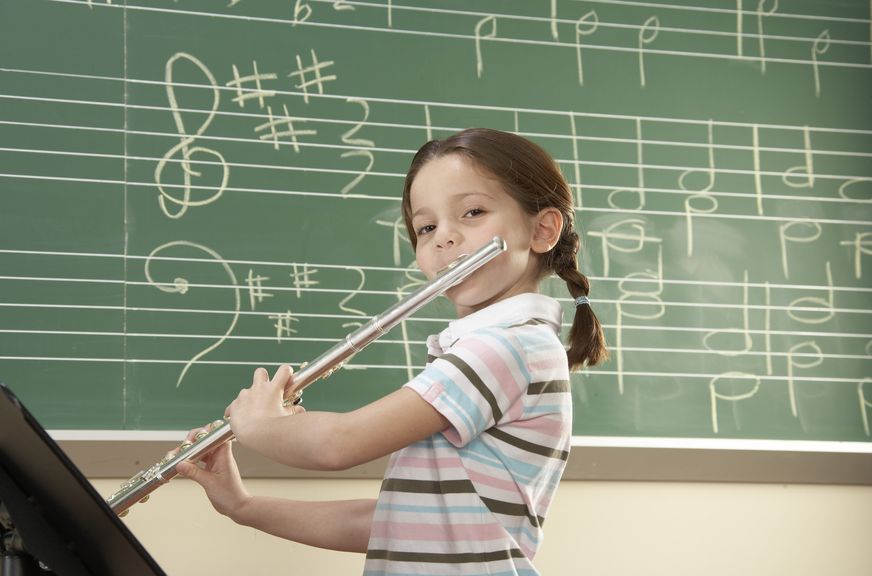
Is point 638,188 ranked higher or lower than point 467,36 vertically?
lower

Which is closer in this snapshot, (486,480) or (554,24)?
→ (486,480)

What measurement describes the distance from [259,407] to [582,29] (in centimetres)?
94

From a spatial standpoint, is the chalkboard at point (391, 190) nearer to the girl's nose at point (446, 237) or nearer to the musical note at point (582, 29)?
the musical note at point (582, 29)

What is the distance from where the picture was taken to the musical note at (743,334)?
1559 mm

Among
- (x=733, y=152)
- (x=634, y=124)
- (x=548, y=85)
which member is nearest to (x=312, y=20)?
(x=548, y=85)

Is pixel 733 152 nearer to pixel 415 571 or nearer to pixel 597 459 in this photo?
pixel 597 459

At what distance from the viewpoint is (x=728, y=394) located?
5.09 ft

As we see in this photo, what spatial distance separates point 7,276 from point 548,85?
868 mm

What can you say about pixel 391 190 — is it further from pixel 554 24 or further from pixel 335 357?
pixel 335 357

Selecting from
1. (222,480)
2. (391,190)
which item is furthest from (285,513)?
(391,190)

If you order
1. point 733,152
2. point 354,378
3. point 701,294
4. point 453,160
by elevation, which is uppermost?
point 733,152

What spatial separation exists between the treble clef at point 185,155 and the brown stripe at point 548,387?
689 millimetres

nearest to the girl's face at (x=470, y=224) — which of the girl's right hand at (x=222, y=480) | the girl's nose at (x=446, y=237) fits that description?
the girl's nose at (x=446, y=237)

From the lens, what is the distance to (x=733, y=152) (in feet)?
5.28
